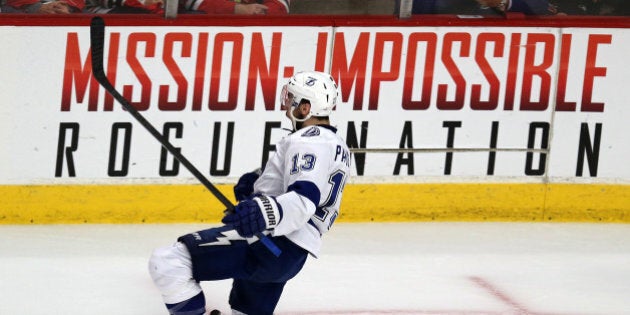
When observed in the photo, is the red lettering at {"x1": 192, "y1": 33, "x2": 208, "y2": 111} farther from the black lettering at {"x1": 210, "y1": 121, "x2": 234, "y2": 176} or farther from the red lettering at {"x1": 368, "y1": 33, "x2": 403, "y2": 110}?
the red lettering at {"x1": 368, "y1": 33, "x2": 403, "y2": 110}

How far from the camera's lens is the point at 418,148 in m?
6.57

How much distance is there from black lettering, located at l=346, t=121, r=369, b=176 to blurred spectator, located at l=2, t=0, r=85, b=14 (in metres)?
1.47

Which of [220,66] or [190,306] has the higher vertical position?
[220,66]

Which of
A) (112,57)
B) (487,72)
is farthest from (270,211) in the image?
(487,72)

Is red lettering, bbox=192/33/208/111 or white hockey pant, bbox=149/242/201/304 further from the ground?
red lettering, bbox=192/33/208/111

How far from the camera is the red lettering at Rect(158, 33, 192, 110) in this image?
20.9 ft

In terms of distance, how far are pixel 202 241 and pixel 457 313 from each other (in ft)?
4.30

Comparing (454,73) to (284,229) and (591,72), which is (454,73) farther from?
(284,229)

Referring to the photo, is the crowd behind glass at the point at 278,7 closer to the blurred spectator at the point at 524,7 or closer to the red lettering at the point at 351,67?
the blurred spectator at the point at 524,7

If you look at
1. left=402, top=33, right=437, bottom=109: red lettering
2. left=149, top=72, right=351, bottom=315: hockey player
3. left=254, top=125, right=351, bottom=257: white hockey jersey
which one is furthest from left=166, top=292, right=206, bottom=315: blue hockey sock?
left=402, top=33, right=437, bottom=109: red lettering

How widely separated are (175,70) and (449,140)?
145cm

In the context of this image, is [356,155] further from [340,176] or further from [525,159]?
[340,176]

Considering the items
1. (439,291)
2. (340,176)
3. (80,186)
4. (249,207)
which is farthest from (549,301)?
(80,186)

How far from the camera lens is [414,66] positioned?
6547 millimetres
